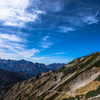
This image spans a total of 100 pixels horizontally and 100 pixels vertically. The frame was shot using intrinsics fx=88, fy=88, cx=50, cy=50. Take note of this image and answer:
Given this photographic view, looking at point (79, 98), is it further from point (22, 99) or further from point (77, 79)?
point (22, 99)

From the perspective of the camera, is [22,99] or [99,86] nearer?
[99,86]

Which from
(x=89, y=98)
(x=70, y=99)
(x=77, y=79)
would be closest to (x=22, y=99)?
(x=77, y=79)

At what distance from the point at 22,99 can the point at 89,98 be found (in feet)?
505

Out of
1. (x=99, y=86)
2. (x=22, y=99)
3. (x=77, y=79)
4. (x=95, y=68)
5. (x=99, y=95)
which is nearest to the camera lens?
(x=99, y=95)

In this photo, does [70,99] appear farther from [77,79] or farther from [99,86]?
[77,79]

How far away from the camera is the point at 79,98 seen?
170 ft

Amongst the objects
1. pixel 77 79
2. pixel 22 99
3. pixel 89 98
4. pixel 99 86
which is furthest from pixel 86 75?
pixel 22 99

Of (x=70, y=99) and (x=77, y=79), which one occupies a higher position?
(x=77, y=79)

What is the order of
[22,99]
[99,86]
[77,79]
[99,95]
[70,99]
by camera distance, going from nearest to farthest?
[99,95], [99,86], [70,99], [77,79], [22,99]

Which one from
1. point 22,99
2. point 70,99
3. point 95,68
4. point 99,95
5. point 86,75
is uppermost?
point 95,68

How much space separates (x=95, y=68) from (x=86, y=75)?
9850 mm

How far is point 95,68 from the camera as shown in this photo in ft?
251

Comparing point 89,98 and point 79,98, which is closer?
point 89,98

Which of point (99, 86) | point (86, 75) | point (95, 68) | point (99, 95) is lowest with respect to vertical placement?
point (99, 95)
